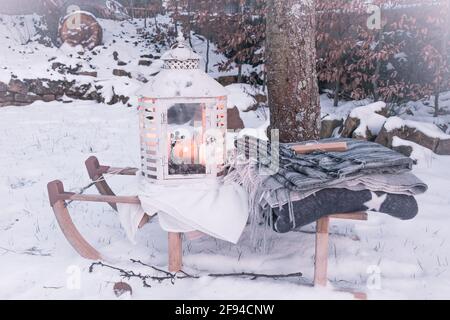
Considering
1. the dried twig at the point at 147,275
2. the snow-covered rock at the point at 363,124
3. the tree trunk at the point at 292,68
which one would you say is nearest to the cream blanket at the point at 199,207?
the dried twig at the point at 147,275

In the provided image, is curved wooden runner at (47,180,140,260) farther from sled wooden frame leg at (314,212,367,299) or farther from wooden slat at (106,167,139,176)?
sled wooden frame leg at (314,212,367,299)

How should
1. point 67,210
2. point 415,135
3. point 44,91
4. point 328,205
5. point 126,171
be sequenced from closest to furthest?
1. point 328,205
2. point 67,210
3. point 126,171
4. point 415,135
5. point 44,91

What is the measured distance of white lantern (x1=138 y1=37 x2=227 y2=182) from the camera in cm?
275

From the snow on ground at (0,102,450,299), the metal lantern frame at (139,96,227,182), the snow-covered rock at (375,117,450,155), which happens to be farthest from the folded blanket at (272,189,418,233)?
the snow-covered rock at (375,117,450,155)

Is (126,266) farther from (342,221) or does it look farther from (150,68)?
(150,68)

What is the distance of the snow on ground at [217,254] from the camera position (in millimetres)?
2674

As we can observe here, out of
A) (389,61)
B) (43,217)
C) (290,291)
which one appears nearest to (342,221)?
(290,291)

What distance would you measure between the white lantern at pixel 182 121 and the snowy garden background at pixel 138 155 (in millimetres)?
185

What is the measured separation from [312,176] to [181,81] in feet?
2.95

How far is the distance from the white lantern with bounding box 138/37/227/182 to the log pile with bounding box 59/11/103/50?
8467 mm

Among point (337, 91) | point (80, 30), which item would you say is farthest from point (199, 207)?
point (80, 30)

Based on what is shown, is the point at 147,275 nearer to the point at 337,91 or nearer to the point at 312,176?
the point at 312,176

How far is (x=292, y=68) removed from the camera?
3.79m

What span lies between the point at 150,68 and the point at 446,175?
7.07 m
